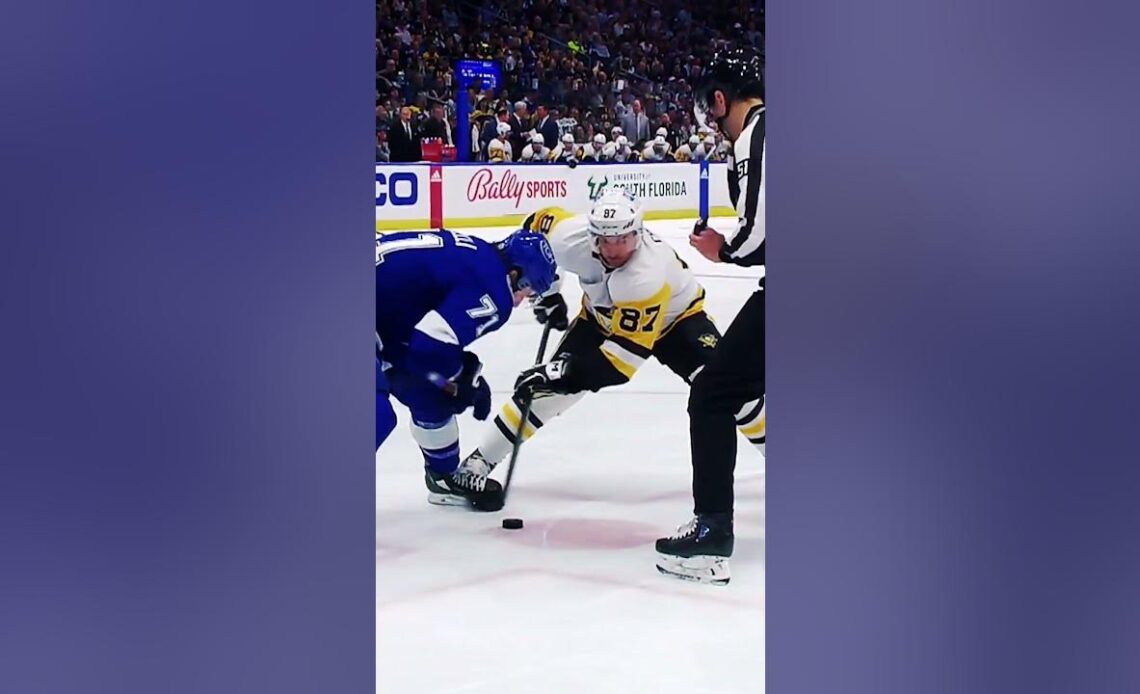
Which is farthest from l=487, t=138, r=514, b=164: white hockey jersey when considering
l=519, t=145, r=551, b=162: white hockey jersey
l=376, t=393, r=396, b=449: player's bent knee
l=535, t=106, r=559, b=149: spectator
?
l=376, t=393, r=396, b=449: player's bent knee

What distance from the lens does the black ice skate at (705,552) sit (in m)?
3.77

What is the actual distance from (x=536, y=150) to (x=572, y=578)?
9.30 metres

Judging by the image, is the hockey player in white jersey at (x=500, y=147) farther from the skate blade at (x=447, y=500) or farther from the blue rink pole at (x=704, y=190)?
the skate blade at (x=447, y=500)

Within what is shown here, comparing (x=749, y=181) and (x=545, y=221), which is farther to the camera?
(x=545, y=221)

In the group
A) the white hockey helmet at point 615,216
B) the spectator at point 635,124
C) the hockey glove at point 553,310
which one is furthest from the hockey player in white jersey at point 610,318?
the spectator at point 635,124

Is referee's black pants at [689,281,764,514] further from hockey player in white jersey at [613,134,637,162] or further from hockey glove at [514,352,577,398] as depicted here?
hockey player in white jersey at [613,134,637,162]

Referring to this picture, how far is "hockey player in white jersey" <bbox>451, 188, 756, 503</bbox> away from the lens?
4.32 metres

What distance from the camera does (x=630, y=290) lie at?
171 inches

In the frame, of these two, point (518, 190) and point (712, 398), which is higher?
point (518, 190)
